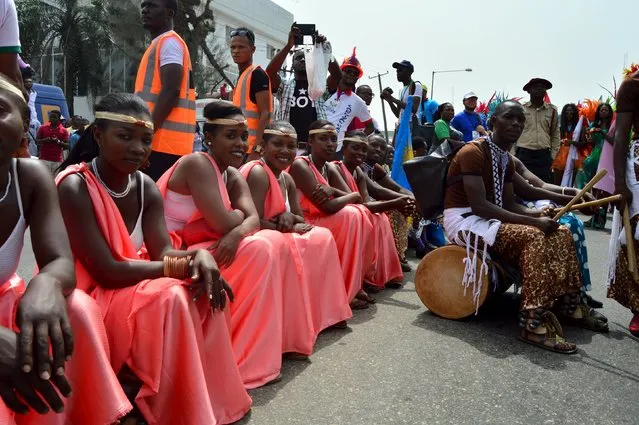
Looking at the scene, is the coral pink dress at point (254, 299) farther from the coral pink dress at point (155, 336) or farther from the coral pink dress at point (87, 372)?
the coral pink dress at point (87, 372)

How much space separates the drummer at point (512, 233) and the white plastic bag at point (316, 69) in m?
1.94

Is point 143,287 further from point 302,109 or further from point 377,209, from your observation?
point 302,109

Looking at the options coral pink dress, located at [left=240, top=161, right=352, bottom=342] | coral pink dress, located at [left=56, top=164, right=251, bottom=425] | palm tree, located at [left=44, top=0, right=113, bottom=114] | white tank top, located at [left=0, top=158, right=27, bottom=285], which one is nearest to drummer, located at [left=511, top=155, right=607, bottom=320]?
coral pink dress, located at [left=240, top=161, right=352, bottom=342]

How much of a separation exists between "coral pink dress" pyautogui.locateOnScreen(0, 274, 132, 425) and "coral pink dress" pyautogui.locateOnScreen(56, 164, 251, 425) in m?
0.32

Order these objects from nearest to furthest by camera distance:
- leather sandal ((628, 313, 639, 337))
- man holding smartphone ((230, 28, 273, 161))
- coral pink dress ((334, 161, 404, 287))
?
leather sandal ((628, 313, 639, 337))
man holding smartphone ((230, 28, 273, 161))
coral pink dress ((334, 161, 404, 287))

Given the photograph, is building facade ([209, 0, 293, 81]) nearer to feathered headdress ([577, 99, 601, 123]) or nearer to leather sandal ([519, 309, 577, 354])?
feathered headdress ([577, 99, 601, 123])

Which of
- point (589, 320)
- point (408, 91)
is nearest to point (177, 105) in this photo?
point (589, 320)

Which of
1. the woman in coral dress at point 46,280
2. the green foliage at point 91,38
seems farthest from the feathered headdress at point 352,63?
the green foliage at point 91,38

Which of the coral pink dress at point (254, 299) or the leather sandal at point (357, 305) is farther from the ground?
the coral pink dress at point (254, 299)

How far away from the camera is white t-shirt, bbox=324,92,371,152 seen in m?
6.54

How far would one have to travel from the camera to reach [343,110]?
655cm

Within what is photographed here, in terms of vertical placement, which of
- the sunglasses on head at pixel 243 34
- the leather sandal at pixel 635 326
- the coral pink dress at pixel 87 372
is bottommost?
the leather sandal at pixel 635 326

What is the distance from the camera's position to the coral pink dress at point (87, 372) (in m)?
1.81

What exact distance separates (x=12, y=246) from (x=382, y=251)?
144 inches
